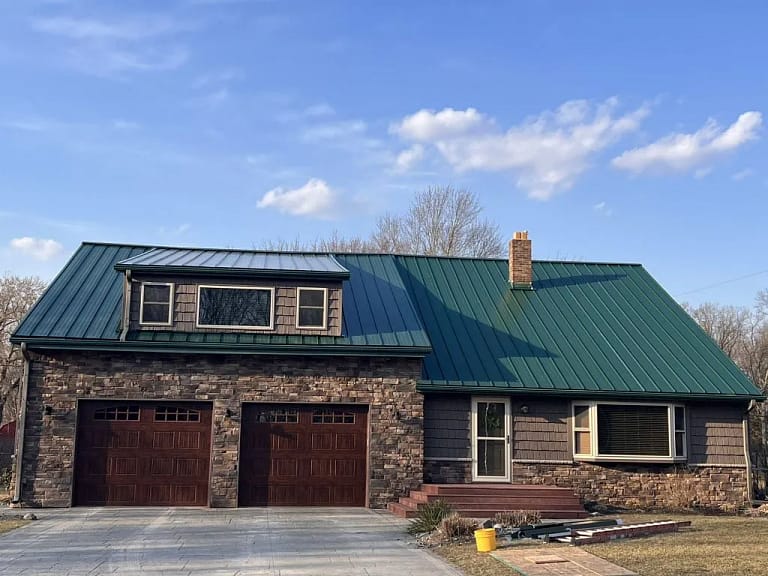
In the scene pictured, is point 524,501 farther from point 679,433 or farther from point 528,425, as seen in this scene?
point 679,433

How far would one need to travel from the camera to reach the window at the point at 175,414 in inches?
704

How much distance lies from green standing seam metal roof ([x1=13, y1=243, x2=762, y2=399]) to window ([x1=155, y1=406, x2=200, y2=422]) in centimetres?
141

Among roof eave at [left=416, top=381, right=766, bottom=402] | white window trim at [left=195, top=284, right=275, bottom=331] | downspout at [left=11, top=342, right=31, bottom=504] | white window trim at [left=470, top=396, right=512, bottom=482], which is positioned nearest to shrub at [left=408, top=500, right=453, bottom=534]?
white window trim at [left=470, top=396, right=512, bottom=482]

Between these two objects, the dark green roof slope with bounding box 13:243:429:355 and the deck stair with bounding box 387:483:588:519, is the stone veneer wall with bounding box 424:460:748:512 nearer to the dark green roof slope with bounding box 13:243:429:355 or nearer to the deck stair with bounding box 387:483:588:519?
the deck stair with bounding box 387:483:588:519

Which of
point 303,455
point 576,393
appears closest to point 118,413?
point 303,455

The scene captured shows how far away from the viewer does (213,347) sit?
1758 centimetres

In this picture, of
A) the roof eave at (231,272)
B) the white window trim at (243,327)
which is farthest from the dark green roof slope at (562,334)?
the white window trim at (243,327)

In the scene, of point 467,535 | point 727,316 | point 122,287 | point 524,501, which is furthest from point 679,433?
point 727,316

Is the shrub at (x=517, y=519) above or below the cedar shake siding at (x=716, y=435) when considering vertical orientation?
below

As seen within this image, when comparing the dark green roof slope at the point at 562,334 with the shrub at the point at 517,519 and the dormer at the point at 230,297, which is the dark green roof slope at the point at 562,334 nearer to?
the dormer at the point at 230,297

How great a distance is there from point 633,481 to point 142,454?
11.3 metres

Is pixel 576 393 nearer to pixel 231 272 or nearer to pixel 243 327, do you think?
pixel 243 327

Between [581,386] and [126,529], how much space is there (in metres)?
10.5

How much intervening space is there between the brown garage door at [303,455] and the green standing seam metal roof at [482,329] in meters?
1.50
